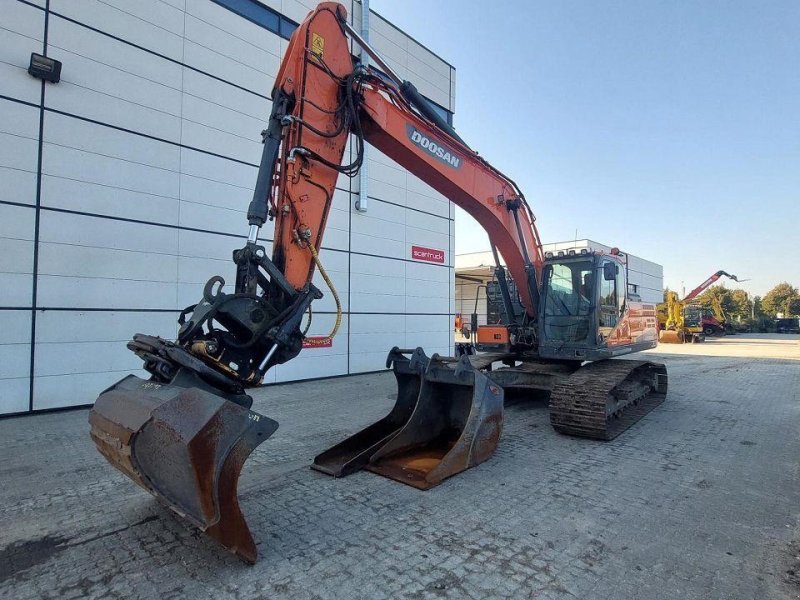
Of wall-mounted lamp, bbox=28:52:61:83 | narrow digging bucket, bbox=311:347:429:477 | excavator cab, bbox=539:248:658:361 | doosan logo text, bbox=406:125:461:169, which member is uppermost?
wall-mounted lamp, bbox=28:52:61:83

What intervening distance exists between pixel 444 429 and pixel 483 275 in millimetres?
23009

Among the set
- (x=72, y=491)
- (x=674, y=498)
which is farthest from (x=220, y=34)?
(x=674, y=498)

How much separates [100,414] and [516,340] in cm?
591

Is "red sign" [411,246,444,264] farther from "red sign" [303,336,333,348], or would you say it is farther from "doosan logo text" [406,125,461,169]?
"doosan logo text" [406,125,461,169]

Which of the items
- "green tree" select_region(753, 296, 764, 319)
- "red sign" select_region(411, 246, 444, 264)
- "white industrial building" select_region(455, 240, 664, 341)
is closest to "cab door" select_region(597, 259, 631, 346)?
"red sign" select_region(411, 246, 444, 264)

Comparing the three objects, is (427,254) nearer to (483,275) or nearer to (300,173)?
(300,173)

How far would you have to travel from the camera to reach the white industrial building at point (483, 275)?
2680 cm

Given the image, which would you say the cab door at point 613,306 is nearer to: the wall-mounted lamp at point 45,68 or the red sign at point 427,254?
the red sign at point 427,254

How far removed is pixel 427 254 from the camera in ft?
43.3

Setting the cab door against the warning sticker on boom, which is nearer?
the warning sticker on boom

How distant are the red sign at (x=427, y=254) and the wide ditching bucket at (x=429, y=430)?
7762mm

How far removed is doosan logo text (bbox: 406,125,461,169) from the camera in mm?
5090

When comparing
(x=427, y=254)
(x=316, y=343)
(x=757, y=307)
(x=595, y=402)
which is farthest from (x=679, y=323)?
(x=757, y=307)

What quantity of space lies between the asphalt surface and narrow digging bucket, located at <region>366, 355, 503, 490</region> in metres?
0.18
